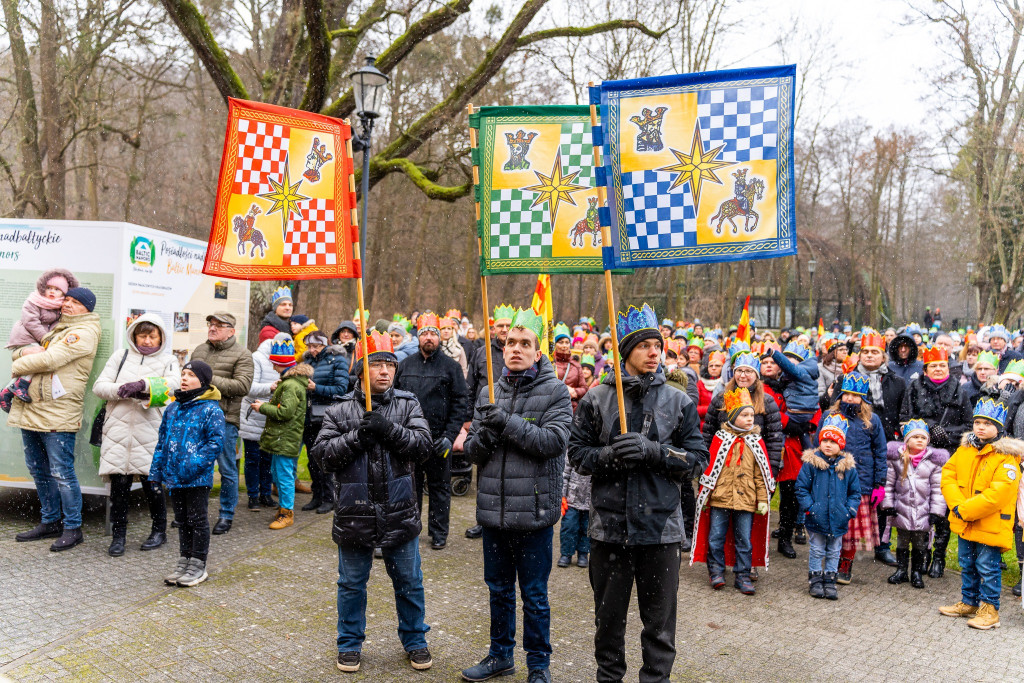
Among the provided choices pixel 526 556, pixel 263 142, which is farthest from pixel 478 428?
pixel 263 142

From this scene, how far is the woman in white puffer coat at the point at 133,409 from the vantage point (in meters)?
6.39

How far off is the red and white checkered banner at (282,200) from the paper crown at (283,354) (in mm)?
3187

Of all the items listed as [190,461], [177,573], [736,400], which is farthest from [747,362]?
[177,573]

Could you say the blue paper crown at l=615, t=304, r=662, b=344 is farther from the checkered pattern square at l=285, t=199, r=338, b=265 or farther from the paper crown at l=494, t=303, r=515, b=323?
the paper crown at l=494, t=303, r=515, b=323

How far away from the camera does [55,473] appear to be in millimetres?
6621

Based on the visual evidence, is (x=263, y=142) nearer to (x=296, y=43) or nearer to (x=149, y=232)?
(x=149, y=232)

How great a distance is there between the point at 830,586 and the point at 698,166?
401cm

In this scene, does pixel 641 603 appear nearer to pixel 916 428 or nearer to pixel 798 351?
pixel 916 428

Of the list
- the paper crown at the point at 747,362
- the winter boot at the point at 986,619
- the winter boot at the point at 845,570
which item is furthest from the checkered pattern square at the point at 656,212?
the winter boot at the point at 845,570

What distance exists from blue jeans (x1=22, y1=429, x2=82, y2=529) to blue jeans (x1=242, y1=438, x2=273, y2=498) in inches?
68.8

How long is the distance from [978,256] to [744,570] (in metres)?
25.1

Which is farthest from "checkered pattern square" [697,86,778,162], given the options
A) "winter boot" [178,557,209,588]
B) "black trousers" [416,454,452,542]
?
"winter boot" [178,557,209,588]

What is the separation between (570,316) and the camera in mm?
33062

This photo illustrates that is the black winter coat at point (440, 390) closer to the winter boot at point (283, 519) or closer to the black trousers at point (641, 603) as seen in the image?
the winter boot at point (283, 519)
